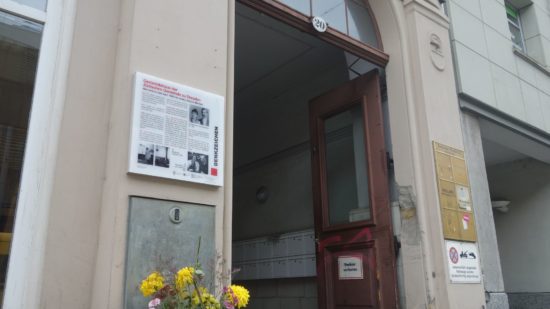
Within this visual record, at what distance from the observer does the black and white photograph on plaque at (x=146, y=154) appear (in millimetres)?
3129

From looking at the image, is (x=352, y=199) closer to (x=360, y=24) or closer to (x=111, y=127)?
(x=360, y=24)

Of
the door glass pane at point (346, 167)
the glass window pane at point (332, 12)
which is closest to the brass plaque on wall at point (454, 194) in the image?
the door glass pane at point (346, 167)

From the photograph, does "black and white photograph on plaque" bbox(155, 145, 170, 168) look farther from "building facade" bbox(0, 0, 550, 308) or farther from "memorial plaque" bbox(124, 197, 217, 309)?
"memorial plaque" bbox(124, 197, 217, 309)

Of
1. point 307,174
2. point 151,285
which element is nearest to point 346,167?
point 307,174

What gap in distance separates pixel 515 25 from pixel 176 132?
7.68 m

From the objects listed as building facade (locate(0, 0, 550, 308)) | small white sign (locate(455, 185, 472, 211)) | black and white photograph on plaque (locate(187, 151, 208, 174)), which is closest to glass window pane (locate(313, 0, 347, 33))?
building facade (locate(0, 0, 550, 308))

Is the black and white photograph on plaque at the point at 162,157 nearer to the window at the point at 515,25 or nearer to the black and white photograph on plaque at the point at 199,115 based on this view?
the black and white photograph on plaque at the point at 199,115

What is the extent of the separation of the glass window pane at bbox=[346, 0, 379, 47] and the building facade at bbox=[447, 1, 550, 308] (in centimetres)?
129

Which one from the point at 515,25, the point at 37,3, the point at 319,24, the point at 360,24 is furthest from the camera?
the point at 515,25

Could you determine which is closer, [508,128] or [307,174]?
[508,128]

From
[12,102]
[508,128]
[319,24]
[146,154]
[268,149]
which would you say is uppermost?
[319,24]

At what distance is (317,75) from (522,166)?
14.2 feet

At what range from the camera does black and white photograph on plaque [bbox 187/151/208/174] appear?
3.36m

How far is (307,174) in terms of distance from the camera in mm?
7383
